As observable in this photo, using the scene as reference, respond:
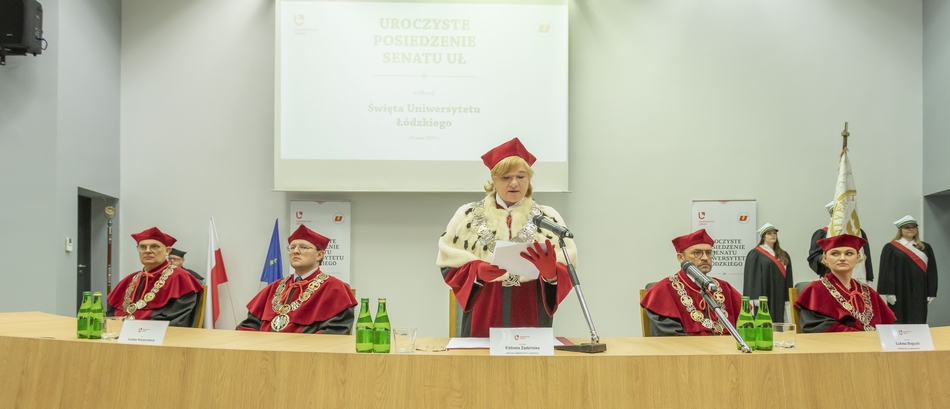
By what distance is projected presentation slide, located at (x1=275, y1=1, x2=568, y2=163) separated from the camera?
5.93 m

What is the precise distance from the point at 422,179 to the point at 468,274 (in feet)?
11.2

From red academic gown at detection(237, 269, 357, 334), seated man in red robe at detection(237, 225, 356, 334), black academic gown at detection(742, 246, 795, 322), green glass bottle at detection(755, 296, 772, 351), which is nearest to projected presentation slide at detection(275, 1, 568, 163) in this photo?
black academic gown at detection(742, 246, 795, 322)

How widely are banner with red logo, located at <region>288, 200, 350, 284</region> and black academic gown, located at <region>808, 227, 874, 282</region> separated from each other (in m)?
3.95

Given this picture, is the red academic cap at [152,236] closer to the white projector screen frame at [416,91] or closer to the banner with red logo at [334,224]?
the white projector screen frame at [416,91]

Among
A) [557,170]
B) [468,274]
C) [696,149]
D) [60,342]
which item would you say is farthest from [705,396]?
[696,149]

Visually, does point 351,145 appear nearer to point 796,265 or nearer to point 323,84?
point 323,84

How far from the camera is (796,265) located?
20.3 feet

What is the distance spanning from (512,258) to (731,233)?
4.49 m

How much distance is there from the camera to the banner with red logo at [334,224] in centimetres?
611

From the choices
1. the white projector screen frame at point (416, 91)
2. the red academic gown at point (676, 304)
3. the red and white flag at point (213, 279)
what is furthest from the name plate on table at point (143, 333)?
the red and white flag at point (213, 279)

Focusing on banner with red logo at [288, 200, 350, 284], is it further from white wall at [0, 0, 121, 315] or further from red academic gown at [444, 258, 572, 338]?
red academic gown at [444, 258, 572, 338]

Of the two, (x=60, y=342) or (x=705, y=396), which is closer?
(x=705, y=396)

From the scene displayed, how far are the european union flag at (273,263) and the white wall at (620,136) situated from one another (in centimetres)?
17

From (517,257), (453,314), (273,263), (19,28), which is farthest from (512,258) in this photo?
(19,28)
